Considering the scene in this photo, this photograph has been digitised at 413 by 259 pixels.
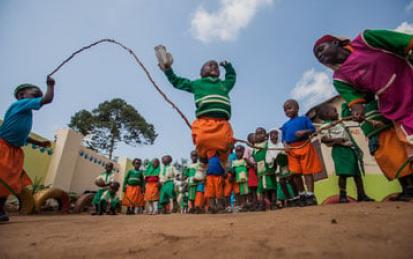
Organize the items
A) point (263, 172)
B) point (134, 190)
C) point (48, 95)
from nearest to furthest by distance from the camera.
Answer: point (48, 95) → point (263, 172) → point (134, 190)

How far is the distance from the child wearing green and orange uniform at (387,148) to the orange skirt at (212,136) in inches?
61.9

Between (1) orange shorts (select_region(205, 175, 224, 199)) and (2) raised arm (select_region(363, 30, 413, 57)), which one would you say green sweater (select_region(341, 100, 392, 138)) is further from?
(1) orange shorts (select_region(205, 175, 224, 199))

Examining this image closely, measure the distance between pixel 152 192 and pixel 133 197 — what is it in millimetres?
572

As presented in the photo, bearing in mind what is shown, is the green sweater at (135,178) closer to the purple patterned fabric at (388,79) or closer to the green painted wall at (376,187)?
the green painted wall at (376,187)

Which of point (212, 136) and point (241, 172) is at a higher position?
point (241, 172)

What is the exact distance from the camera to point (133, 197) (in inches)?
A: 297

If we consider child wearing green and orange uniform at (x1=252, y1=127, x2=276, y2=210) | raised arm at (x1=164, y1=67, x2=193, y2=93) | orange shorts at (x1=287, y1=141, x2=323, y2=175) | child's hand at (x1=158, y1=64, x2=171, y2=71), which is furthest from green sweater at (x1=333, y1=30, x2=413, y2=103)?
child wearing green and orange uniform at (x1=252, y1=127, x2=276, y2=210)

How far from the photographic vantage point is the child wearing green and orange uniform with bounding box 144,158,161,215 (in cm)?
762

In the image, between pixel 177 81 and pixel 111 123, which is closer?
pixel 177 81

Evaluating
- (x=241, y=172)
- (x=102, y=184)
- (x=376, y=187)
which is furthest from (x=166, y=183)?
(x=376, y=187)

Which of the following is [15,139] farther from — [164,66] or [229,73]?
[229,73]

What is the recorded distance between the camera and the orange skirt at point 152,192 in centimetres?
760

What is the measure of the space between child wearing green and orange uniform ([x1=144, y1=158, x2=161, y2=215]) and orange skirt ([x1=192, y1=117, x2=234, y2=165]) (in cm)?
482

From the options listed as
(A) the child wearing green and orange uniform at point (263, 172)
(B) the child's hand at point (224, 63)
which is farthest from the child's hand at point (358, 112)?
(A) the child wearing green and orange uniform at point (263, 172)
